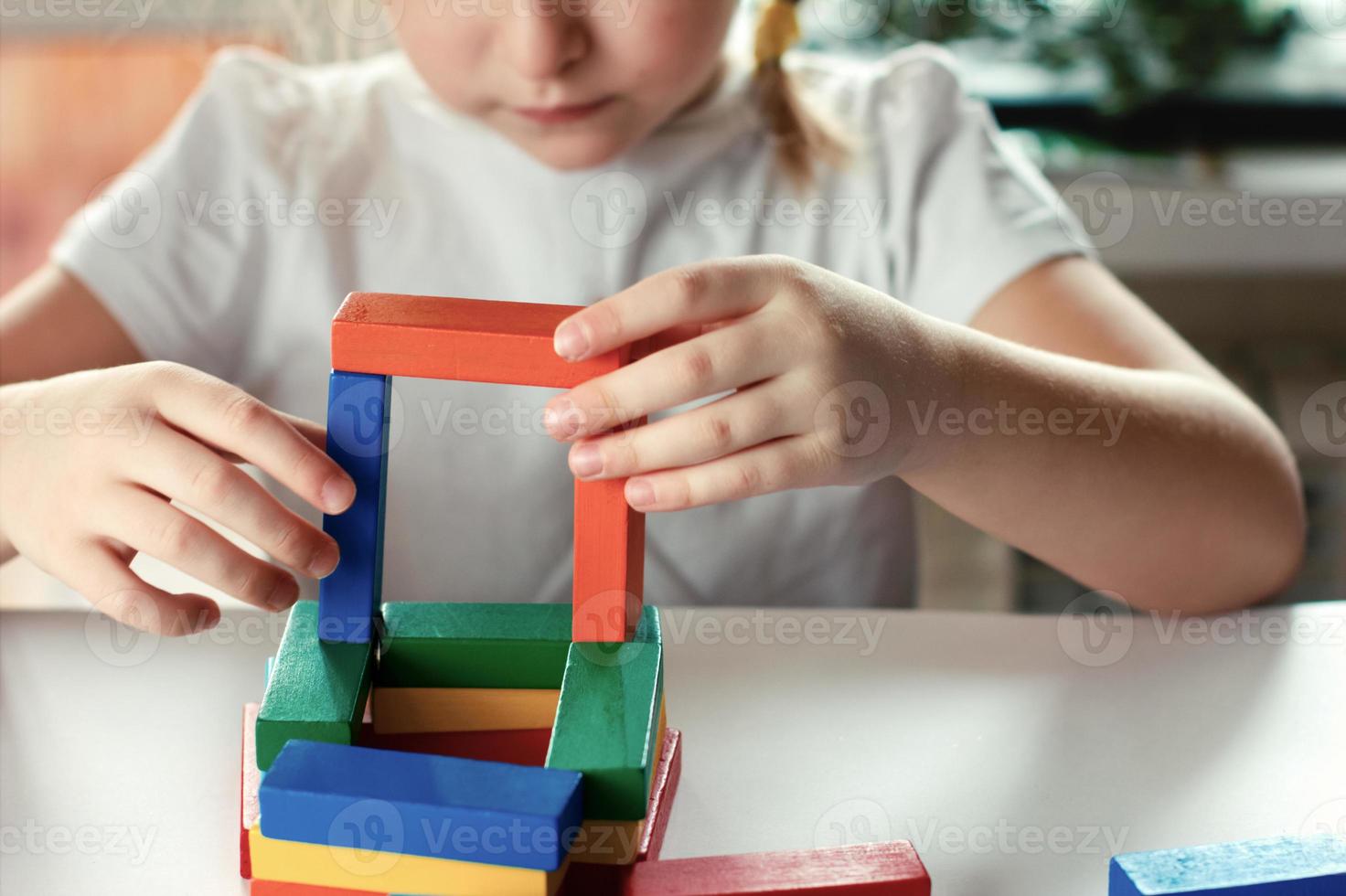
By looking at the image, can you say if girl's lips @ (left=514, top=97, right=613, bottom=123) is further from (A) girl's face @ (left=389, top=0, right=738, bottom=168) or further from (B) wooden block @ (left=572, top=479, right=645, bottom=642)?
(B) wooden block @ (left=572, top=479, right=645, bottom=642)

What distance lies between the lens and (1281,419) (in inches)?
73.6

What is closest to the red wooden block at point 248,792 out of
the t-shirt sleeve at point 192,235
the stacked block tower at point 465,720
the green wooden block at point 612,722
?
the stacked block tower at point 465,720

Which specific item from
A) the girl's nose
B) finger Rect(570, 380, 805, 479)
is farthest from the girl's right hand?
the girl's nose

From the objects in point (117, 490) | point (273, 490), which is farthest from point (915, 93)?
point (117, 490)

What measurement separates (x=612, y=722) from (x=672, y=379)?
0.14m

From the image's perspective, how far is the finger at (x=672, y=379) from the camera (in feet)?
1.72

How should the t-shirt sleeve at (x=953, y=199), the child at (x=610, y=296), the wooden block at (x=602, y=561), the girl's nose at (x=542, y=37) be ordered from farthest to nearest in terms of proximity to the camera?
the t-shirt sleeve at (x=953, y=199)
the girl's nose at (x=542, y=37)
the child at (x=610, y=296)
the wooden block at (x=602, y=561)

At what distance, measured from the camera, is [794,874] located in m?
0.49

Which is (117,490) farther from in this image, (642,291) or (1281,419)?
(1281,419)

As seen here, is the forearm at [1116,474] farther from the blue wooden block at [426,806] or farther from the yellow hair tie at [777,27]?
the yellow hair tie at [777,27]

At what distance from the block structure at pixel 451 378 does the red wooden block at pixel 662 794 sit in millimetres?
64

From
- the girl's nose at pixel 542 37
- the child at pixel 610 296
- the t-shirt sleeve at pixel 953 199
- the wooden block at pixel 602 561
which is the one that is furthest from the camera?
the t-shirt sleeve at pixel 953 199

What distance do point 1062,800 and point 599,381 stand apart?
0.92 feet

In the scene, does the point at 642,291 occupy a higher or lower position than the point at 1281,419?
higher
